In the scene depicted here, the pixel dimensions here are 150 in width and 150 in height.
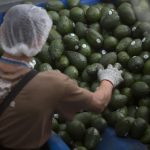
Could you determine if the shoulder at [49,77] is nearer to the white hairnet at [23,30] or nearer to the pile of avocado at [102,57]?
the white hairnet at [23,30]

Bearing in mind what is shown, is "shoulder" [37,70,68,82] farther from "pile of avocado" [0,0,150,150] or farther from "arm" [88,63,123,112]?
"pile of avocado" [0,0,150,150]

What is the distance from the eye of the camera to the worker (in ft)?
6.83

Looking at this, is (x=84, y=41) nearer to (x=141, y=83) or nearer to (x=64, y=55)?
(x=64, y=55)

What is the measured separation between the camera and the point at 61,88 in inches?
82.8

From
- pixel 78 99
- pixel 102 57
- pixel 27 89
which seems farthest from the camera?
pixel 102 57

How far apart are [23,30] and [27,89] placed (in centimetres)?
31

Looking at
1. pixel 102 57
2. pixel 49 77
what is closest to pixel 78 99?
pixel 49 77

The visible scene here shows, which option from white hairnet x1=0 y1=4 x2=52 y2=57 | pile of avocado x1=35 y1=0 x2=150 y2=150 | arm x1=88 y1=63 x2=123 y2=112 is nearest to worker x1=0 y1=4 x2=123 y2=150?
white hairnet x1=0 y1=4 x2=52 y2=57

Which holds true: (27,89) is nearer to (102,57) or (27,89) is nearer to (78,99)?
(78,99)

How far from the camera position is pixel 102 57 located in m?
3.30

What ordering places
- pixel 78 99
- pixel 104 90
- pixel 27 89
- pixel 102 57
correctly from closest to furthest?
1. pixel 27 89
2. pixel 78 99
3. pixel 104 90
4. pixel 102 57

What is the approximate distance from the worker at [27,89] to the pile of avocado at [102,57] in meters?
0.74

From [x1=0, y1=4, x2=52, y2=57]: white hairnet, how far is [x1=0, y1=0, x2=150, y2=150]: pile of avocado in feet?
3.06

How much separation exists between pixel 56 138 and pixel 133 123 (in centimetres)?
60
